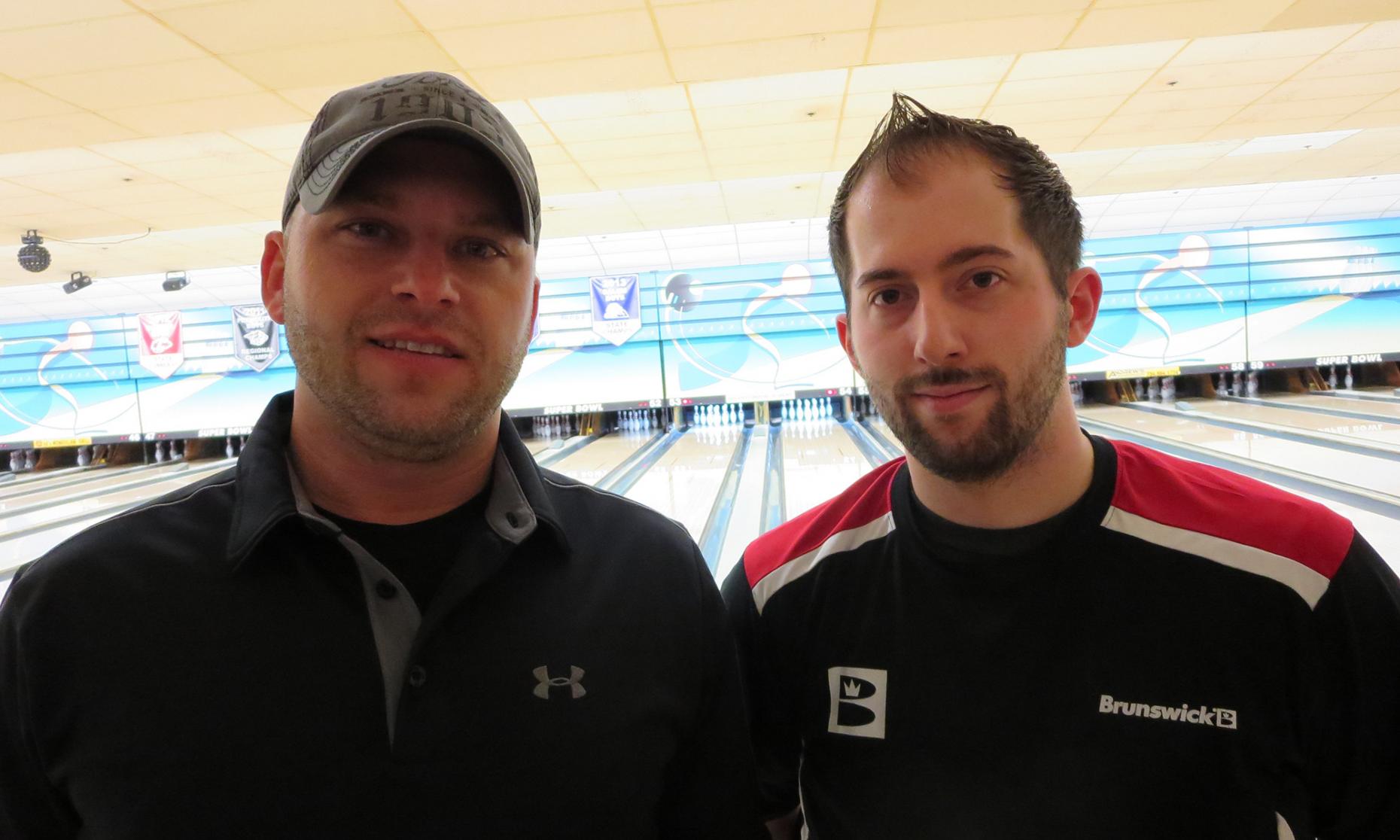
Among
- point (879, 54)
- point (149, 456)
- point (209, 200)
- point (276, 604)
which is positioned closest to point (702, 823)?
point (276, 604)

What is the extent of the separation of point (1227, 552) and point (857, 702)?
1.93ft

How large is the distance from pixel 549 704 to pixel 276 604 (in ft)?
1.17

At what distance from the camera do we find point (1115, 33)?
413 cm

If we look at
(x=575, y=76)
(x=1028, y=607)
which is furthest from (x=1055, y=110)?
(x=1028, y=607)

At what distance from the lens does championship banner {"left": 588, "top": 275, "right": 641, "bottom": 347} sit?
910 centimetres

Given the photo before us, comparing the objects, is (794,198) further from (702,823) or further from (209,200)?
(702,823)

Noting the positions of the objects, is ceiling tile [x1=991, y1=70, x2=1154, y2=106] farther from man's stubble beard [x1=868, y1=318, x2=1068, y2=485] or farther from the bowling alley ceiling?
man's stubble beard [x1=868, y1=318, x2=1068, y2=485]

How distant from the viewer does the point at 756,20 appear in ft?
12.4

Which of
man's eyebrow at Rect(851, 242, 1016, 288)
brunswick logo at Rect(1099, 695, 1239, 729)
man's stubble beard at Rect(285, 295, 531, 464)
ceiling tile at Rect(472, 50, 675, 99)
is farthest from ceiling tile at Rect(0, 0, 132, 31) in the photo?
brunswick logo at Rect(1099, 695, 1239, 729)

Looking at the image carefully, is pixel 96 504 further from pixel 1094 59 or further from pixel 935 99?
pixel 1094 59

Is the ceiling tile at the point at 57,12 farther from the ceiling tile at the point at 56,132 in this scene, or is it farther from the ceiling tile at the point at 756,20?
the ceiling tile at the point at 756,20

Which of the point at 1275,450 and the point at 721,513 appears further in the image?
the point at 1275,450

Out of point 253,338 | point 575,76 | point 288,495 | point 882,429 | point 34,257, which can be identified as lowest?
point 882,429

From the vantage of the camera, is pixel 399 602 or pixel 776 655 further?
pixel 776 655
